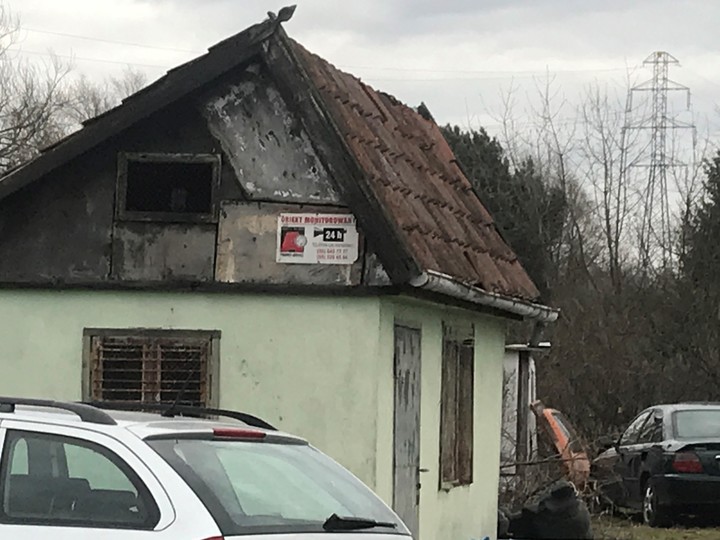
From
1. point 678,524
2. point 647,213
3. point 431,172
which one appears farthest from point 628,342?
point 431,172

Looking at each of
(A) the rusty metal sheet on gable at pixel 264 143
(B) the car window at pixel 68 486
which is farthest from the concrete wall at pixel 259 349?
(B) the car window at pixel 68 486

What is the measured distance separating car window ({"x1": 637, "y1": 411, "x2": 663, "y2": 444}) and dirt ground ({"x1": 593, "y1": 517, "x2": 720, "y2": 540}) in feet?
3.88

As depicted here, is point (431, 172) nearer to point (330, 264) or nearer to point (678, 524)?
point (330, 264)

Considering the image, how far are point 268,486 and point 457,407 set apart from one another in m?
8.19

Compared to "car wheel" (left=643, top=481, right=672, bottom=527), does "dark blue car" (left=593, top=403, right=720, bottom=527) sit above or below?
above

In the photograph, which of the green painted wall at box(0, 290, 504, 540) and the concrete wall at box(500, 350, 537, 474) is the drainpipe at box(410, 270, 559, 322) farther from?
the concrete wall at box(500, 350, 537, 474)

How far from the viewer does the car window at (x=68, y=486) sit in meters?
6.09

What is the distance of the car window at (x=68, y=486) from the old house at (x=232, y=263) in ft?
18.0

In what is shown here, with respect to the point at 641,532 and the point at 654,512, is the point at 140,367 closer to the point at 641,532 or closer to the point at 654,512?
the point at 641,532

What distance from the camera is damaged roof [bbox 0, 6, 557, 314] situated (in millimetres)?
11789

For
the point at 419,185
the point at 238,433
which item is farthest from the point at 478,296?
the point at 238,433

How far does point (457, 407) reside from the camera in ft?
47.7

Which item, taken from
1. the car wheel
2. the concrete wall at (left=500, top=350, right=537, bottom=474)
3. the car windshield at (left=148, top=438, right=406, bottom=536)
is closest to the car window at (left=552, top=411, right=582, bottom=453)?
the concrete wall at (left=500, top=350, right=537, bottom=474)

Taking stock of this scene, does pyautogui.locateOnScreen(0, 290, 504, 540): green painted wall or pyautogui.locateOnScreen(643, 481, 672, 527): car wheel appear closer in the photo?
pyautogui.locateOnScreen(0, 290, 504, 540): green painted wall
